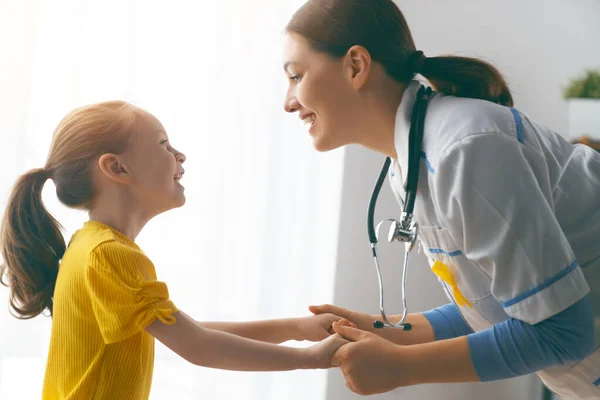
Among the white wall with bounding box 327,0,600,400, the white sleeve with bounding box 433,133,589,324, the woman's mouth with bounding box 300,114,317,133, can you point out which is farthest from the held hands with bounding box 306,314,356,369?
the white wall with bounding box 327,0,600,400

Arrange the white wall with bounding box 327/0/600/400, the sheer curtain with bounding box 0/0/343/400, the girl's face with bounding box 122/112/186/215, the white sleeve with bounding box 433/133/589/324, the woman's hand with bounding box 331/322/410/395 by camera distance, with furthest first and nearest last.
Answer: the white wall with bounding box 327/0/600/400 < the sheer curtain with bounding box 0/0/343/400 < the girl's face with bounding box 122/112/186/215 < the woman's hand with bounding box 331/322/410/395 < the white sleeve with bounding box 433/133/589/324

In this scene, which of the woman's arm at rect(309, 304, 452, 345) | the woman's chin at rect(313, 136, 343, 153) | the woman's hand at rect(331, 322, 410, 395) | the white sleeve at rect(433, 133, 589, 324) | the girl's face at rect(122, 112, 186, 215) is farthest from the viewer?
the woman's arm at rect(309, 304, 452, 345)

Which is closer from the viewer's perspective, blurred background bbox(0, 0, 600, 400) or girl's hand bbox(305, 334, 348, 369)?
girl's hand bbox(305, 334, 348, 369)

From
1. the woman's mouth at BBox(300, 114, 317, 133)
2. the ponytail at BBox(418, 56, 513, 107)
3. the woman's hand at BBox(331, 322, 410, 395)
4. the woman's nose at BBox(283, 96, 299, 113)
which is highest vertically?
the ponytail at BBox(418, 56, 513, 107)

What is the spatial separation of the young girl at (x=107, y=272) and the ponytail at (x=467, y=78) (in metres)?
0.49

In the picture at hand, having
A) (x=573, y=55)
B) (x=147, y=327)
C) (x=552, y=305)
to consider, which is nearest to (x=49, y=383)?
(x=147, y=327)

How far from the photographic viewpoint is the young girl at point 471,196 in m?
0.96

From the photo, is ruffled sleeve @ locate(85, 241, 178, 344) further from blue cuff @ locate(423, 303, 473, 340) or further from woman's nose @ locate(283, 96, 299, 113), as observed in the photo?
blue cuff @ locate(423, 303, 473, 340)

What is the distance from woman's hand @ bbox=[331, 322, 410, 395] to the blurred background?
2.83 feet

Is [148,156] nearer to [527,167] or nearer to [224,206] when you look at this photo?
[527,167]

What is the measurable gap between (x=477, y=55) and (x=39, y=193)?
5.86 ft

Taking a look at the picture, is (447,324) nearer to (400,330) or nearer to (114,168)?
(400,330)

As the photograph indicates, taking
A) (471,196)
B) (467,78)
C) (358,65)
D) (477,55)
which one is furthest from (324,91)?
(477,55)

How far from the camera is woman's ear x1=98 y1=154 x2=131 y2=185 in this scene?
1129mm
